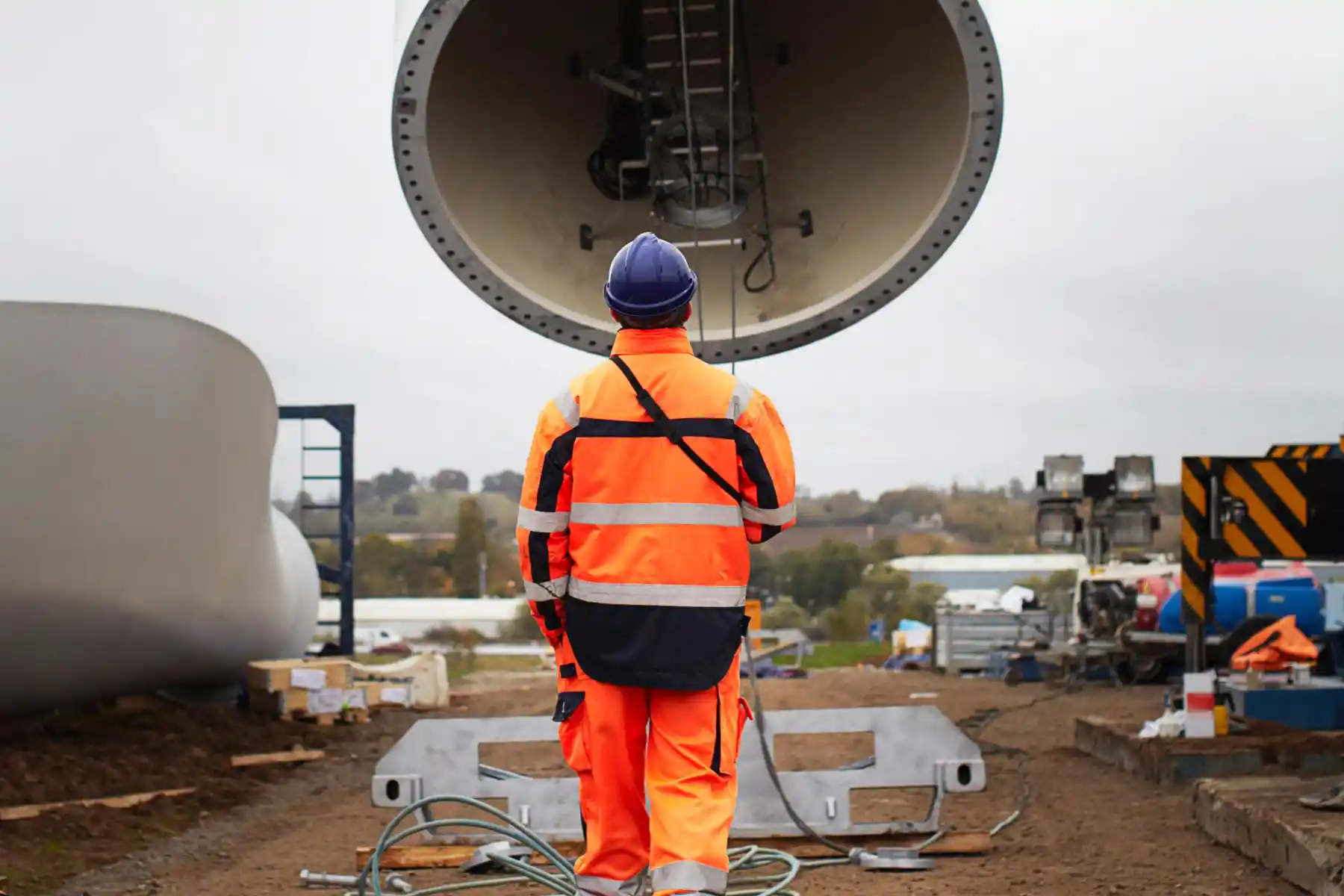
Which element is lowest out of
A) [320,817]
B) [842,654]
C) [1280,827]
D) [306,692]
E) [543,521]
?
[842,654]

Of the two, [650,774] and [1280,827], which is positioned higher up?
[650,774]

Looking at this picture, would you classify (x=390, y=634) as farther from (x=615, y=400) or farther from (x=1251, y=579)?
(x=615, y=400)

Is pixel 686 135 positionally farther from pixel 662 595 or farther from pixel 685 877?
pixel 685 877

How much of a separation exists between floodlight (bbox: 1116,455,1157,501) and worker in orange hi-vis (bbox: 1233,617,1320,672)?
3214mm

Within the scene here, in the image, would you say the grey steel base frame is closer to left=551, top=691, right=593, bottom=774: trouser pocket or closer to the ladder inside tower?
left=551, top=691, right=593, bottom=774: trouser pocket

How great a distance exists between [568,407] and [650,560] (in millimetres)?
350

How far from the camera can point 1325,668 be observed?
8.16m

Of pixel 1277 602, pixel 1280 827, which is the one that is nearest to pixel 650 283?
pixel 1280 827

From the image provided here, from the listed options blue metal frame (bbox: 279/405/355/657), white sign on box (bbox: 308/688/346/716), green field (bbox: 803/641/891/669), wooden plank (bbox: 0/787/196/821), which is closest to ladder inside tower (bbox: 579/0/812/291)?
wooden plank (bbox: 0/787/196/821)

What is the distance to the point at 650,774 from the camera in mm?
2664

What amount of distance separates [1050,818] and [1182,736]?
101cm

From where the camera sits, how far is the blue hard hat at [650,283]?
279 centimetres

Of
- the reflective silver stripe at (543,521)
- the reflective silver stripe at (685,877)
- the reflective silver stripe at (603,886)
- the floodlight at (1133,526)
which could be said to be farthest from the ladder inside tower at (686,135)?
the floodlight at (1133,526)

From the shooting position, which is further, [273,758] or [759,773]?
[273,758]
